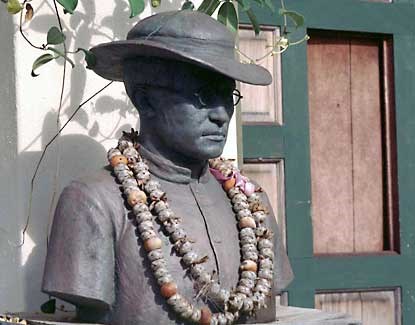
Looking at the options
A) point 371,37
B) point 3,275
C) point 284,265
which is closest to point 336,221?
point 371,37

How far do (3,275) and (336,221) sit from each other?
3.22 feet

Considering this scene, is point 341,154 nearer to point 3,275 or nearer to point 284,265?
point 284,265

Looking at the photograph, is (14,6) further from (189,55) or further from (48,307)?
(48,307)

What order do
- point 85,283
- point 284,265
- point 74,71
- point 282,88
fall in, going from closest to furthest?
point 85,283 → point 284,265 → point 74,71 → point 282,88

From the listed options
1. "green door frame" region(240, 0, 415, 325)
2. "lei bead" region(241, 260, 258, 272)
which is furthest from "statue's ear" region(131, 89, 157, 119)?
"green door frame" region(240, 0, 415, 325)

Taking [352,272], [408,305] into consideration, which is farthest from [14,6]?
[408,305]

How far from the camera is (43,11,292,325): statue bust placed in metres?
2.64

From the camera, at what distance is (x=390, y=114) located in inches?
146

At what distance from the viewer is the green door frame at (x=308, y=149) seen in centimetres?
353

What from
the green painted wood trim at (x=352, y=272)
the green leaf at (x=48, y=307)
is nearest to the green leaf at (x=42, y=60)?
the green leaf at (x=48, y=307)

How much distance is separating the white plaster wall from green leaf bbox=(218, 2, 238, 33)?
23 centimetres

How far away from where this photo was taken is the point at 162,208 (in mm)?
2699

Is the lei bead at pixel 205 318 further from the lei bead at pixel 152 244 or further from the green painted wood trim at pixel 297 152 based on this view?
the green painted wood trim at pixel 297 152

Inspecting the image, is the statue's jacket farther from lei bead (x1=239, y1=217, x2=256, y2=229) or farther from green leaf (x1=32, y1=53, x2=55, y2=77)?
green leaf (x1=32, y1=53, x2=55, y2=77)
